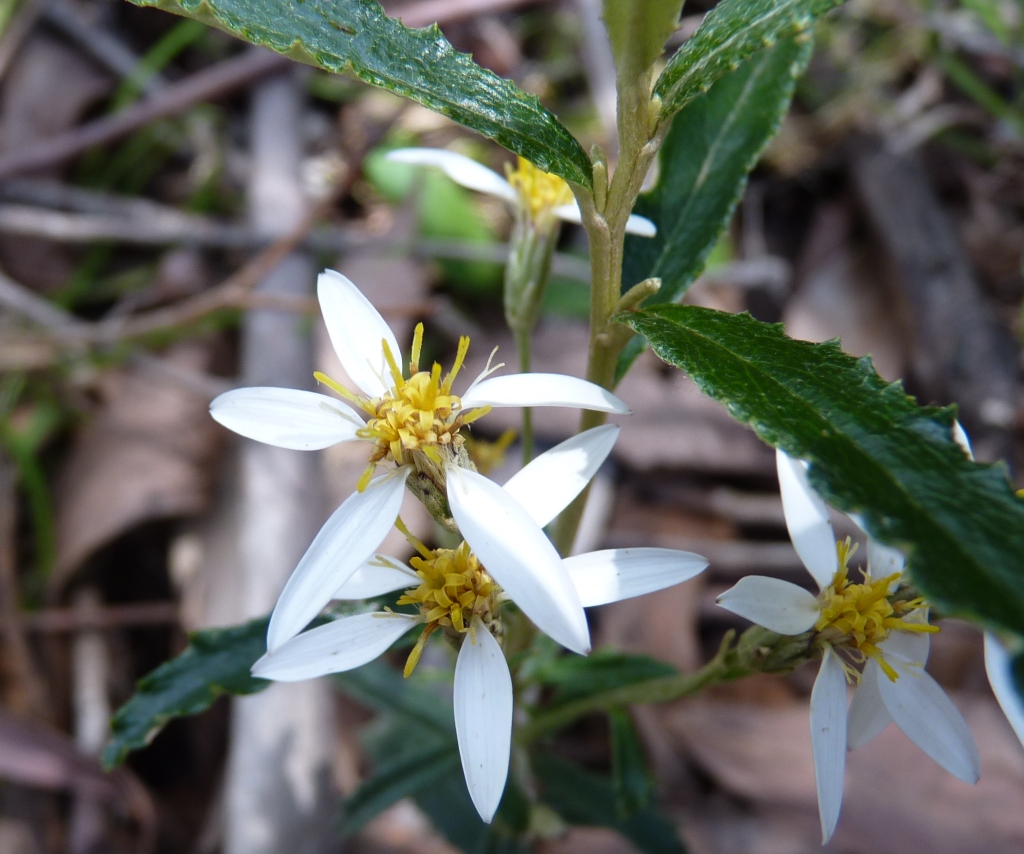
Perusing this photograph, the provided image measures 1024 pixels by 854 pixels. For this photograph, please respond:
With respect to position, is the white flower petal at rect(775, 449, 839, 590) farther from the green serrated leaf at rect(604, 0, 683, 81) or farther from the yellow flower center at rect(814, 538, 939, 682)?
the green serrated leaf at rect(604, 0, 683, 81)

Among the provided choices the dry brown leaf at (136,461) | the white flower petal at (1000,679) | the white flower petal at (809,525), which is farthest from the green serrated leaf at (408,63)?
the dry brown leaf at (136,461)

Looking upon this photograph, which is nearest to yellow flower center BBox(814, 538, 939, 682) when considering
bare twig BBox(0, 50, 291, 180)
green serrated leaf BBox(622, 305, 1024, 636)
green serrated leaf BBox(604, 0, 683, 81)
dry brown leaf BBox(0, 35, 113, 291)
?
green serrated leaf BBox(622, 305, 1024, 636)

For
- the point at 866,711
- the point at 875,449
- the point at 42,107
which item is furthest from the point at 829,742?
the point at 42,107

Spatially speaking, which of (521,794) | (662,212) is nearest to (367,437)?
(662,212)

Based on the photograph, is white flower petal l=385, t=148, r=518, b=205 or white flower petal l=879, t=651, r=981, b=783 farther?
white flower petal l=385, t=148, r=518, b=205

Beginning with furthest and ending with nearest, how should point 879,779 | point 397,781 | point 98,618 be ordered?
point 98,618
point 879,779
point 397,781

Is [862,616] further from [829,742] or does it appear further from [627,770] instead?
[627,770]

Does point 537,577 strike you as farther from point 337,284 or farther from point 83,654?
point 83,654
